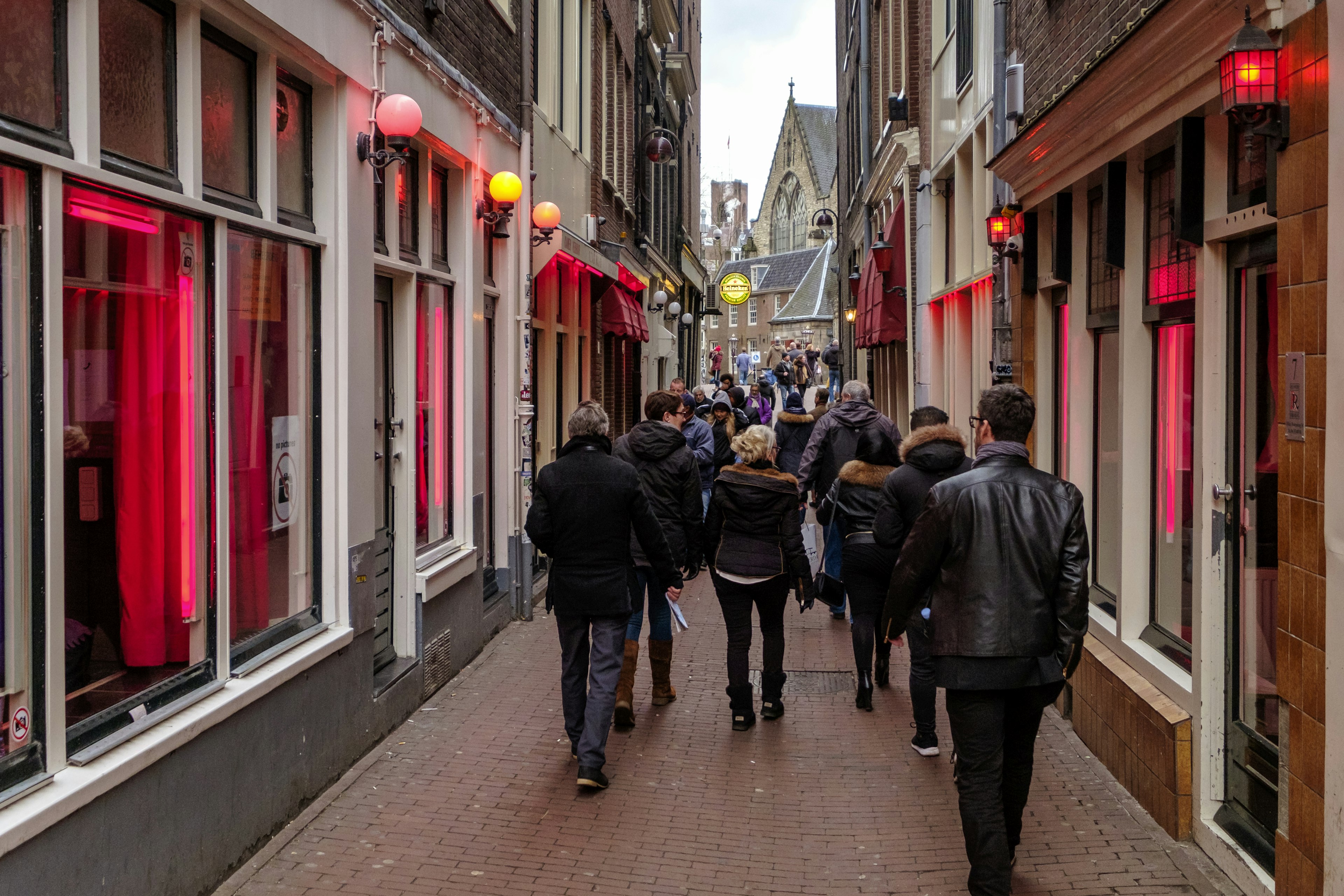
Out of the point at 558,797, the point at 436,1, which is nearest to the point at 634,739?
the point at 558,797

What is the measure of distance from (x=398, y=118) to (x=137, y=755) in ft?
11.9

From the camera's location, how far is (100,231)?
4230 mm

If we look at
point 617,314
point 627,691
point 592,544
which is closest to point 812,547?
point 627,691

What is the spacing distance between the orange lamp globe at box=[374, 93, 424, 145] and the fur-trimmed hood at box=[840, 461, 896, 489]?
10.6 feet

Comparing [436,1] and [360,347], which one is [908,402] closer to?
[436,1]

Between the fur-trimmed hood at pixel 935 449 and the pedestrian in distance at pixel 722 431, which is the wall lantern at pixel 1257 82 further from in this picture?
the pedestrian in distance at pixel 722 431

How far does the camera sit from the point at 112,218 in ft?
14.1

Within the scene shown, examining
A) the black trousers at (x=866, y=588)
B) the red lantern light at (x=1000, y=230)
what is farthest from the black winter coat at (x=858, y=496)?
the red lantern light at (x=1000, y=230)

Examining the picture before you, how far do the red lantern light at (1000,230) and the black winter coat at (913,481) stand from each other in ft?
7.79

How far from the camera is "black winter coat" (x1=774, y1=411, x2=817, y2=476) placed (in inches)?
481

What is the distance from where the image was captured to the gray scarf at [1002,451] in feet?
14.7

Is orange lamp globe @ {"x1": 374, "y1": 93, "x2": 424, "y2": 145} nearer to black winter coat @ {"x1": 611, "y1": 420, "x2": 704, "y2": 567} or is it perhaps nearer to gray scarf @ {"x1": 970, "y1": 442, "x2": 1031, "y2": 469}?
black winter coat @ {"x1": 611, "y1": 420, "x2": 704, "y2": 567}

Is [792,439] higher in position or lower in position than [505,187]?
lower

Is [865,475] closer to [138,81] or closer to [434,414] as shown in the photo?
[434,414]
